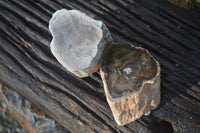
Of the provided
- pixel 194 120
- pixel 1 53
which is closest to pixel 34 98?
pixel 1 53

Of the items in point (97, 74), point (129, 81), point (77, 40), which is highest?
point (77, 40)

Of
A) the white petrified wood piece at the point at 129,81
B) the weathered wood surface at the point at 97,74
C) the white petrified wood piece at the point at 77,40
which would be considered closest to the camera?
the white petrified wood piece at the point at 129,81

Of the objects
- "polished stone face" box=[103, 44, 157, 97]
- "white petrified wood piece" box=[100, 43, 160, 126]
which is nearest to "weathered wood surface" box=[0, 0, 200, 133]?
"white petrified wood piece" box=[100, 43, 160, 126]

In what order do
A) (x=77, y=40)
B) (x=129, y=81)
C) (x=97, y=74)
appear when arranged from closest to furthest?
(x=129, y=81)
(x=77, y=40)
(x=97, y=74)

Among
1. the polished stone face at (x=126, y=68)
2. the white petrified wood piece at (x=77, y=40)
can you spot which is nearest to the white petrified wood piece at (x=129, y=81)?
the polished stone face at (x=126, y=68)

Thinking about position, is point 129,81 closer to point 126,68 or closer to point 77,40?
point 126,68

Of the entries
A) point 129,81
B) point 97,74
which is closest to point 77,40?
point 97,74

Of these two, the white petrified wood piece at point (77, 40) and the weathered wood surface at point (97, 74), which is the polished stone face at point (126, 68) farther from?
the weathered wood surface at point (97, 74)
